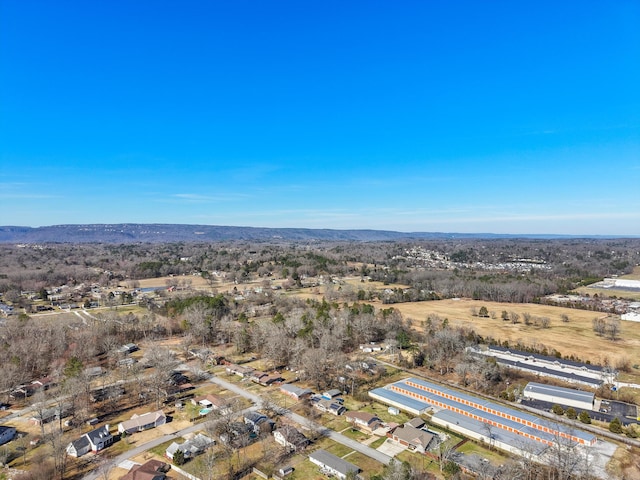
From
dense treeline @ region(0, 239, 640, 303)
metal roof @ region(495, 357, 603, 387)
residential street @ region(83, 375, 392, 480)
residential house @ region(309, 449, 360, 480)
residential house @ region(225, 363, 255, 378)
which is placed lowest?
residential house @ region(225, 363, 255, 378)

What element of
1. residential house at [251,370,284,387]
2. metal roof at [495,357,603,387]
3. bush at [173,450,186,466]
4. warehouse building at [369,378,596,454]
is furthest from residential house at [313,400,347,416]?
metal roof at [495,357,603,387]

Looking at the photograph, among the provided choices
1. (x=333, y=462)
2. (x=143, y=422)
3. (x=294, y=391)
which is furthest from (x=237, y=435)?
(x=294, y=391)

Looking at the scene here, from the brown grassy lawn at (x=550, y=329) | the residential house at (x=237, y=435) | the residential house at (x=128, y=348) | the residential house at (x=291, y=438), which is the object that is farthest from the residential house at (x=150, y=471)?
the brown grassy lawn at (x=550, y=329)

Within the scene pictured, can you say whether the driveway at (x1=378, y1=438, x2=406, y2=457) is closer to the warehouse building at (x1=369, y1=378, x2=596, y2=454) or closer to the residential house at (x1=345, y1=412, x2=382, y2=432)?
the residential house at (x1=345, y1=412, x2=382, y2=432)

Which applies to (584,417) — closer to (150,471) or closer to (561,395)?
(561,395)

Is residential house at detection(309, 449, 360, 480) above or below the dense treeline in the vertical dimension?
below

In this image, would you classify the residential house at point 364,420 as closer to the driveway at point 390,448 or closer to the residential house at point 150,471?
the driveway at point 390,448
